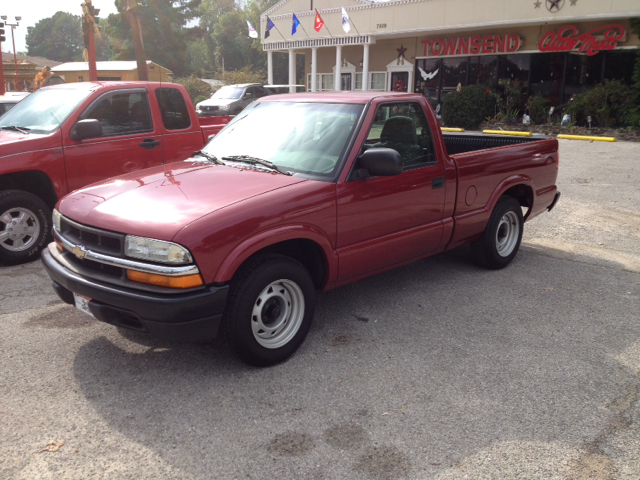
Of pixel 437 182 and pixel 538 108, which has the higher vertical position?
pixel 538 108

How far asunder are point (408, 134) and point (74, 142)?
3699 millimetres

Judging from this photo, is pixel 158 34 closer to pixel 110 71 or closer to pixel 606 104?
pixel 110 71

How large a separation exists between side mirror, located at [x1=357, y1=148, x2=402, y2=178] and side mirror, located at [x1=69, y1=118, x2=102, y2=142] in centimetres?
346

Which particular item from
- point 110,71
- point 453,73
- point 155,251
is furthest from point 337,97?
point 110,71

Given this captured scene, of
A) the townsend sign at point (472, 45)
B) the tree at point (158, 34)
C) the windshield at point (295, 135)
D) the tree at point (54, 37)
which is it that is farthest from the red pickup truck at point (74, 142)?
the tree at point (54, 37)

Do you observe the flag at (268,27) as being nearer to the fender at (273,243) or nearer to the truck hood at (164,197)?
the truck hood at (164,197)

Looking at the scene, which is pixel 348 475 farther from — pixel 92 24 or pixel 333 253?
pixel 92 24

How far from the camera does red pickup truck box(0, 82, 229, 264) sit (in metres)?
5.87

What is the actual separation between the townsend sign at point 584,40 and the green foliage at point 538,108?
1990 millimetres

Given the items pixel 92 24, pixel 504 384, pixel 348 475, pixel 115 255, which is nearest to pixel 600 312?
pixel 504 384

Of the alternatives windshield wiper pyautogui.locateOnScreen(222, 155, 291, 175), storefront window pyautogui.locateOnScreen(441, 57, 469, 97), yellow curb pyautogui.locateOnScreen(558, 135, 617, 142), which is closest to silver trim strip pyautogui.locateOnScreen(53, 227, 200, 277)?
windshield wiper pyautogui.locateOnScreen(222, 155, 291, 175)

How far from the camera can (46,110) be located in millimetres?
6531

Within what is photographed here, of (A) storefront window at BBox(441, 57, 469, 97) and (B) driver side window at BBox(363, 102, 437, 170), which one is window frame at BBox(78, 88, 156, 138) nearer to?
(B) driver side window at BBox(363, 102, 437, 170)

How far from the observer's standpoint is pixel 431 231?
4977mm
